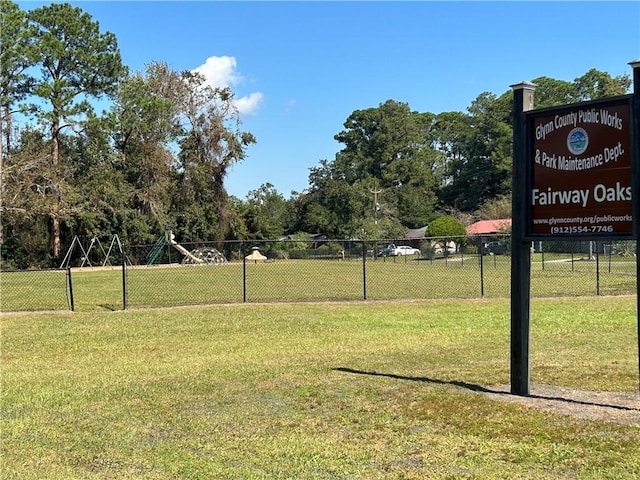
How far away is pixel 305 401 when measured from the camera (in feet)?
20.8

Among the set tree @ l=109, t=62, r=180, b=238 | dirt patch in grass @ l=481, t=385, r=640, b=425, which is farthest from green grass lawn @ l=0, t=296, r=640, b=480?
tree @ l=109, t=62, r=180, b=238

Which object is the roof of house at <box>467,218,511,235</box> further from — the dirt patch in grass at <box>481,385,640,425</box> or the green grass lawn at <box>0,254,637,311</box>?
the dirt patch in grass at <box>481,385,640,425</box>

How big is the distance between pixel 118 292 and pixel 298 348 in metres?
13.2

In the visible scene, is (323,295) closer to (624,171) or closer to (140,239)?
(624,171)

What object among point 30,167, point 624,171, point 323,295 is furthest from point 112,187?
point 624,171

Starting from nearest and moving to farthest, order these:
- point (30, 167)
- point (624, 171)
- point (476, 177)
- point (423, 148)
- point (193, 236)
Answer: point (624, 171) < point (30, 167) < point (193, 236) < point (476, 177) < point (423, 148)

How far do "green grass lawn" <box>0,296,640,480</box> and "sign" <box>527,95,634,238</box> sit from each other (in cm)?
176

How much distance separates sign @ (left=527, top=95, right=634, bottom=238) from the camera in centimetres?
579

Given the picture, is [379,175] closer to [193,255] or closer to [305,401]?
[193,255]

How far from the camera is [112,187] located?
162 feet

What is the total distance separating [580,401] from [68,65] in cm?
5128

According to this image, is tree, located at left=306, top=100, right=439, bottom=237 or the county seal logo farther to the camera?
tree, located at left=306, top=100, right=439, bottom=237

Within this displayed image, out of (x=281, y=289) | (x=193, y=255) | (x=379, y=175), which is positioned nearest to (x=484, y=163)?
(x=379, y=175)

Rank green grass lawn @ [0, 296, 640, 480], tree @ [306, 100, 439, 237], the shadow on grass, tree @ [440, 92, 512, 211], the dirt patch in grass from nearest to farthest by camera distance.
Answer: green grass lawn @ [0, 296, 640, 480] → the dirt patch in grass → the shadow on grass → tree @ [306, 100, 439, 237] → tree @ [440, 92, 512, 211]
